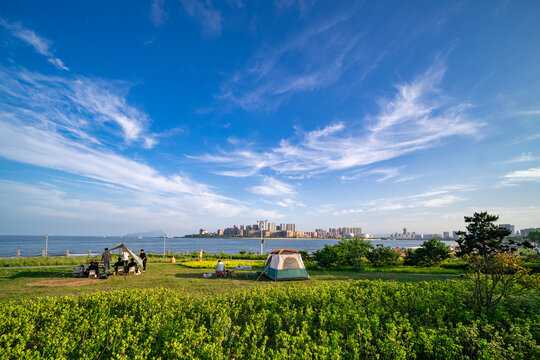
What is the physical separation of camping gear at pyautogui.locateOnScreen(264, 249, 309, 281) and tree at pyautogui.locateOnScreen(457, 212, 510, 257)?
16.1 meters

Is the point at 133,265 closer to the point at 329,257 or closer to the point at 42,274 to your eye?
the point at 42,274

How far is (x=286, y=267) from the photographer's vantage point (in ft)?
53.8

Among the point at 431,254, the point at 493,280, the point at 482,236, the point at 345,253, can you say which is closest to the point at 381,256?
the point at 345,253

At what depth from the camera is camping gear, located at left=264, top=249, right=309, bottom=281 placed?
16.2m

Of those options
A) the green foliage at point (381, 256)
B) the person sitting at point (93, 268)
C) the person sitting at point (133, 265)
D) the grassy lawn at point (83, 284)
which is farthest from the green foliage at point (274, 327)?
the green foliage at point (381, 256)

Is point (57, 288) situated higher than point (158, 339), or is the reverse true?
point (158, 339)

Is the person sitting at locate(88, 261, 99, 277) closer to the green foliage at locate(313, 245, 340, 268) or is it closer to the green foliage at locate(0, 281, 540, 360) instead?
the green foliage at locate(0, 281, 540, 360)

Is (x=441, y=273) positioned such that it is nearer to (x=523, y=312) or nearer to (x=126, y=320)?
(x=523, y=312)

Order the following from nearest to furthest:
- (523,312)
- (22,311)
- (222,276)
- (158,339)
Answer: (158,339) → (22,311) → (523,312) → (222,276)

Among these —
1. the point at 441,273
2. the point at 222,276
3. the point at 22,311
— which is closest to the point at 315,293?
the point at 22,311

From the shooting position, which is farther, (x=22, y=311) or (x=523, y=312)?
(x=523, y=312)

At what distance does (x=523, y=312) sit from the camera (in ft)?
23.1

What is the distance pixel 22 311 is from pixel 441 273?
24.6m

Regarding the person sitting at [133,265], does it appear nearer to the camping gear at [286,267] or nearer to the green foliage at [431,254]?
the camping gear at [286,267]
